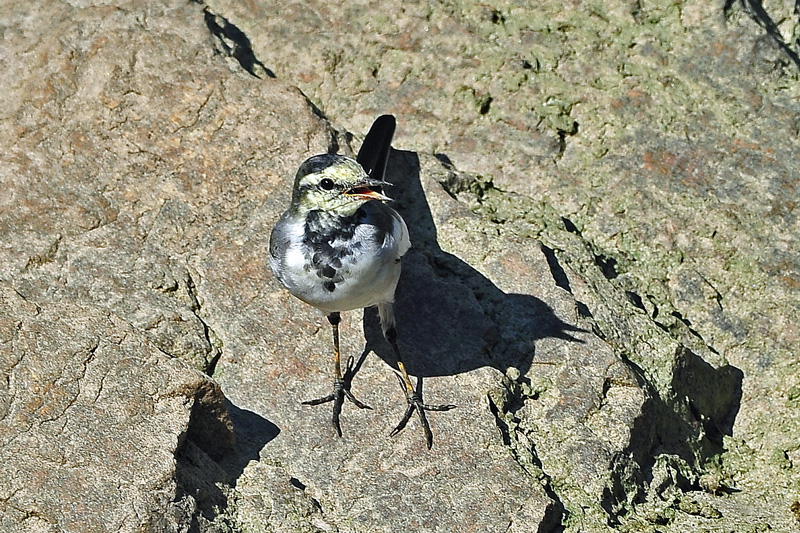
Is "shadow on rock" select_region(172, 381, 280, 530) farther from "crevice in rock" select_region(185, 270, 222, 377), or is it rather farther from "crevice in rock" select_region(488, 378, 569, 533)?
"crevice in rock" select_region(488, 378, 569, 533)

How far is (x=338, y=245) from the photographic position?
4668 millimetres

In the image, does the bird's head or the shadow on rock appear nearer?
the shadow on rock

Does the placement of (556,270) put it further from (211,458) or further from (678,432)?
(211,458)

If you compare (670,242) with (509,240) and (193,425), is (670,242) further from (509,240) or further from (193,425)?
(193,425)

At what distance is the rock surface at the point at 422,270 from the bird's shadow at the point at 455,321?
0.06 feet

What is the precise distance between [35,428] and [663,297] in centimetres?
355

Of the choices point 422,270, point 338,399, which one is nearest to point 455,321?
point 422,270

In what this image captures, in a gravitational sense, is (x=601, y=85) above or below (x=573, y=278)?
above

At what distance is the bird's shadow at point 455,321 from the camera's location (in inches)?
201

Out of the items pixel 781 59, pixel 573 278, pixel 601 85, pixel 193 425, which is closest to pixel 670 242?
pixel 573 278

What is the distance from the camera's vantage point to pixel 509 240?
5.56 metres

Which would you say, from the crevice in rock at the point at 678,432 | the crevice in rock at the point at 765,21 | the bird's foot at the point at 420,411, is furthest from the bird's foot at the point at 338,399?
the crevice in rock at the point at 765,21

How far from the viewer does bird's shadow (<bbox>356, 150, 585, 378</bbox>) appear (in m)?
5.11

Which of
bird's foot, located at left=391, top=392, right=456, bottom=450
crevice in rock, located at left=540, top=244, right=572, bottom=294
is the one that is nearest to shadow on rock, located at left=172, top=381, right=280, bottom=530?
bird's foot, located at left=391, top=392, right=456, bottom=450
